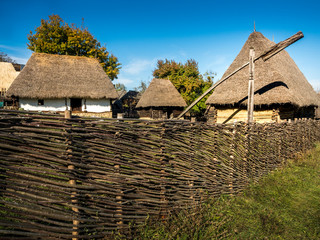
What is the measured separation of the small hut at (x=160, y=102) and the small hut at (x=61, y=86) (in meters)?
4.10

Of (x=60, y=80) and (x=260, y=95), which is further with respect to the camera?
(x=60, y=80)

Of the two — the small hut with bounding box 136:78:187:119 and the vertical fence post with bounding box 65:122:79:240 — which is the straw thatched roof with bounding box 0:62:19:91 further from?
the vertical fence post with bounding box 65:122:79:240

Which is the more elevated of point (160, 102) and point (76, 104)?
point (160, 102)

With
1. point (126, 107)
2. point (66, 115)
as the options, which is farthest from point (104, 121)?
point (126, 107)

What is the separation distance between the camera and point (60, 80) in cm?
1852

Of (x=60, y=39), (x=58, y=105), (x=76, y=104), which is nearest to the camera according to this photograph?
(x=58, y=105)

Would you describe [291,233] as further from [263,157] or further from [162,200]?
[263,157]

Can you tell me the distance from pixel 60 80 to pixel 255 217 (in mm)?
19531

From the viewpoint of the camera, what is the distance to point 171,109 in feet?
73.9

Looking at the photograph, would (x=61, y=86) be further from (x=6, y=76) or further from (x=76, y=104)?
(x=6, y=76)

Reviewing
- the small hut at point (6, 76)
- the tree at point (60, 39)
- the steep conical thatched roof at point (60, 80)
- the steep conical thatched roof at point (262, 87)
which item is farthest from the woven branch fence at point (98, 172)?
the small hut at point (6, 76)

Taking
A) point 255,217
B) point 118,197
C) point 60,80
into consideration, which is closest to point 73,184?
point 118,197

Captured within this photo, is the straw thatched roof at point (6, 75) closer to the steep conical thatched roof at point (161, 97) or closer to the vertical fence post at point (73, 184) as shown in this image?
the steep conical thatched roof at point (161, 97)

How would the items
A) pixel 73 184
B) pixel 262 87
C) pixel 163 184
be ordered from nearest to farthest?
pixel 73 184 → pixel 163 184 → pixel 262 87
